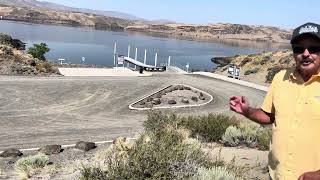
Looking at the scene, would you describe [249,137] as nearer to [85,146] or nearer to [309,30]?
[85,146]

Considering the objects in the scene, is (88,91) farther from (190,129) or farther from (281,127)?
(281,127)

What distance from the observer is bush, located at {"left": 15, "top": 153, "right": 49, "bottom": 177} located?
38.7 feet

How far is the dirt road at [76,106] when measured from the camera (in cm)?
2064

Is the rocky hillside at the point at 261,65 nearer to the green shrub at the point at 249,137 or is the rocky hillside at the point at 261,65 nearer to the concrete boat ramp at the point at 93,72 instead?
the concrete boat ramp at the point at 93,72

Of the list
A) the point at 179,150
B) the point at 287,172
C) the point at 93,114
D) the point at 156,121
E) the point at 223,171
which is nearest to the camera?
the point at 287,172

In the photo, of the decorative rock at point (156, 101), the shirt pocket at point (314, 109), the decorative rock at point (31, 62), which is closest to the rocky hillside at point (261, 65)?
the decorative rock at point (31, 62)

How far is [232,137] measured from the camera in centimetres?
1430

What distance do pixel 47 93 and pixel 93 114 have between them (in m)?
5.73

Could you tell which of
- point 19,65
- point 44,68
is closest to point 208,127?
point 19,65

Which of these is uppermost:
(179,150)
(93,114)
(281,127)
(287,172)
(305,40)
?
(305,40)

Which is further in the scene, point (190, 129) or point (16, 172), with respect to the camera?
point (190, 129)

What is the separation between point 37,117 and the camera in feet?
79.9

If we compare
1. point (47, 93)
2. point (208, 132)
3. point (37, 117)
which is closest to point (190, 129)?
point (208, 132)

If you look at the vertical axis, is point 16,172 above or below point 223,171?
below
